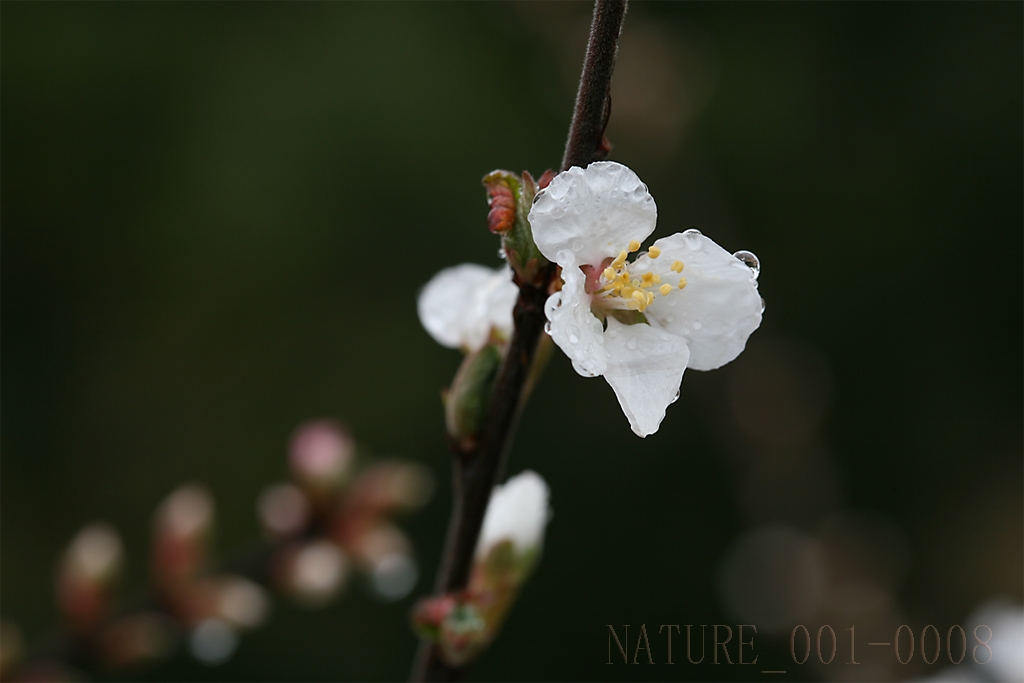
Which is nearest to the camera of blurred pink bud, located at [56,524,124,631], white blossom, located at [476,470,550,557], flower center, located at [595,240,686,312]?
flower center, located at [595,240,686,312]

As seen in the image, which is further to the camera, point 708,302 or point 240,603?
point 240,603

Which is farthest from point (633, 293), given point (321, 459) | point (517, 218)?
point (321, 459)

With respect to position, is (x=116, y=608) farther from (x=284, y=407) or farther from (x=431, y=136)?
(x=431, y=136)

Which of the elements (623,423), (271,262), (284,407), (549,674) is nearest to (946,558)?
(623,423)

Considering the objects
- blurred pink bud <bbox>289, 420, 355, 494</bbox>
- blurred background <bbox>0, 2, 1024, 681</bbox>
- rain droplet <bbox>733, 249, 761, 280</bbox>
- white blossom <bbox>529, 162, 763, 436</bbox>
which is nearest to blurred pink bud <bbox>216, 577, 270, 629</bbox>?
blurred pink bud <bbox>289, 420, 355, 494</bbox>

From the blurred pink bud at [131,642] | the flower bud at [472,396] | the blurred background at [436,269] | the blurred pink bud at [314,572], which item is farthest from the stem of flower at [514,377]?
the blurred background at [436,269]

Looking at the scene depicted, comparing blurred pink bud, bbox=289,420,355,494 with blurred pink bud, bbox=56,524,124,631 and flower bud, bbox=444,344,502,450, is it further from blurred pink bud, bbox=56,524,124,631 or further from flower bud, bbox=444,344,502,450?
flower bud, bbox=444,344,502,450

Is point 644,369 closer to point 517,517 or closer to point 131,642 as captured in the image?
point 517,517

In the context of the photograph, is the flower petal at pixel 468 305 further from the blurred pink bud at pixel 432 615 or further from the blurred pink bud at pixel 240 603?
the blurred pink bud at pixel 240 603
